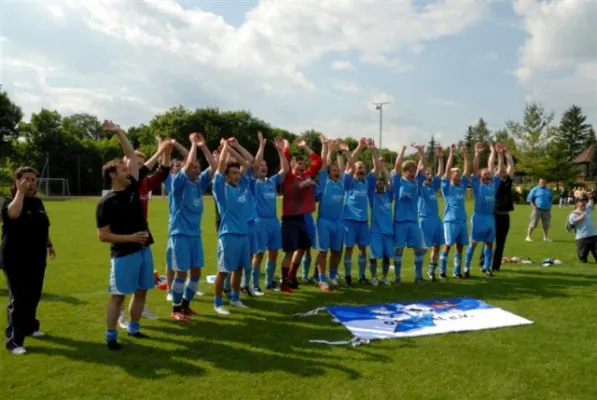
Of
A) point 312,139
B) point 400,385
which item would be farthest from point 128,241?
point 312,139

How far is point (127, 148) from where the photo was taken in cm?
615

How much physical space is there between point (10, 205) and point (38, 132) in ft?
202

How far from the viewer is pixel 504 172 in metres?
11.1

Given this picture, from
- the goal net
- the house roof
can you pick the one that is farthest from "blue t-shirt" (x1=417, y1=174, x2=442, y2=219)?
the house roof

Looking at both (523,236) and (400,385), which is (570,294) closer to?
(400,385)

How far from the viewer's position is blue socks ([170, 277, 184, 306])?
287 inches

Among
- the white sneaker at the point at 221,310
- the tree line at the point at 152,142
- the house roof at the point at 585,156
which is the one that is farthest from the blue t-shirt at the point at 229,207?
the house roof at the point at 585,156

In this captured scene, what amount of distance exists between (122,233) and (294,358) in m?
2.53

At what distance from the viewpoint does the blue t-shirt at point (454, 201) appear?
10523 millimetres

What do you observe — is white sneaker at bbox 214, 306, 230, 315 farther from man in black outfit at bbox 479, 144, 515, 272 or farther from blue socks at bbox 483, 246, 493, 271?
man in black outfit at bbox 479, 144, 515, 272

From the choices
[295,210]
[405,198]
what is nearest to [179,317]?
[295,210]

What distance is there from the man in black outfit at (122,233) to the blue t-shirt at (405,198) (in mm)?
5410

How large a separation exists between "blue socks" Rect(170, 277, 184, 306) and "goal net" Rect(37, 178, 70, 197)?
57183mm

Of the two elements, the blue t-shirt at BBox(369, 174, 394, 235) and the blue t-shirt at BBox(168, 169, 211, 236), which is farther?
the blue t-shirt at BBox(369, 174, 394, 235)
